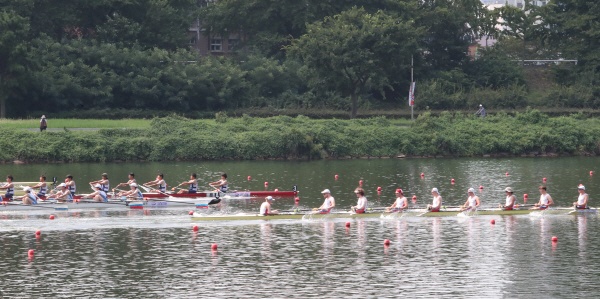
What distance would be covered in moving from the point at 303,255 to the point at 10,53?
46.4 metres

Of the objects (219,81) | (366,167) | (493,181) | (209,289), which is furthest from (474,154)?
(209,289)

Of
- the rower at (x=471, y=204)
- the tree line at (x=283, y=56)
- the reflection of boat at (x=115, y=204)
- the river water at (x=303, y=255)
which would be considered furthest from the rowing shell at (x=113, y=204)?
the tree line at (x=283, y=56)

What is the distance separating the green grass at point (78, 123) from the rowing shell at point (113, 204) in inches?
984

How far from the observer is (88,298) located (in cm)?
2931

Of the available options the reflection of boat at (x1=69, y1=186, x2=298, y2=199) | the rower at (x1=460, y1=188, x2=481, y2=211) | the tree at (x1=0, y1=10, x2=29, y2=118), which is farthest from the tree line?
the rower at (x1=460, y1=188, x2=481, y2=211)

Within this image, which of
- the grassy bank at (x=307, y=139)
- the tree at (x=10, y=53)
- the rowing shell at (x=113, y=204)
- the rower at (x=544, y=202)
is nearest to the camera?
the rower at (x=544, y=202)

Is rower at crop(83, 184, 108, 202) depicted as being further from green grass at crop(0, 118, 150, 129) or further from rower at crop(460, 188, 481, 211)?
green grass at crop(0, 118, 150, 129)

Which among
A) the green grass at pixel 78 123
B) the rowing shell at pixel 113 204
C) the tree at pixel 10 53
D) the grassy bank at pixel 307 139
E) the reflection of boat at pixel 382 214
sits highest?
the tree at pixel 10 53

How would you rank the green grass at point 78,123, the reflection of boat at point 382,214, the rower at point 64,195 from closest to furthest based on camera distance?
the reflection of boat at point 382,214 < the rower at point 64,195 < the green grass at point 78,123

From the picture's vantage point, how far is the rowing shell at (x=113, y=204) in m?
45.1

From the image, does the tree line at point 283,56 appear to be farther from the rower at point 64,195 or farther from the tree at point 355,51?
the rower at point 64,195

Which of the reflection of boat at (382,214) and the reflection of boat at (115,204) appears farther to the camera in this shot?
the reflection of boat at (115,204)

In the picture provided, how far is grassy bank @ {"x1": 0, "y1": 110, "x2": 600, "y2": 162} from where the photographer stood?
2623 inches

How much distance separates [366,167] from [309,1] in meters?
33.0
